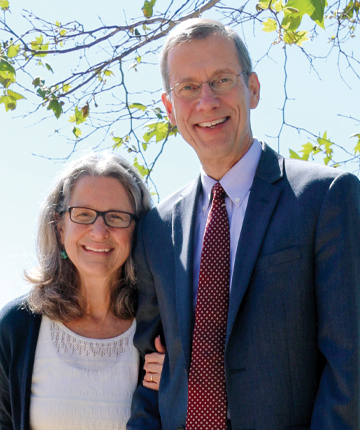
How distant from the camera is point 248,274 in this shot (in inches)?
81.1

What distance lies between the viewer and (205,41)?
2.40m

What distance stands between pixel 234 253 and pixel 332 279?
39cm

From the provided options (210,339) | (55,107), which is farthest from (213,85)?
(55,107)

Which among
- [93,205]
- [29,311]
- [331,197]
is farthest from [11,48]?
[331,197]

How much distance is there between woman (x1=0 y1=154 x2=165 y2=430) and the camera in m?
2.61

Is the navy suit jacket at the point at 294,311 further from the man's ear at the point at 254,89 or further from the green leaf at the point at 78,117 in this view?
the green leaf at the point at 78,117

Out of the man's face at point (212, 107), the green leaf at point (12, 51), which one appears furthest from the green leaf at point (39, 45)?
the man's face at point (212, 107)

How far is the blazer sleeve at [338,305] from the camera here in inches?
74.4

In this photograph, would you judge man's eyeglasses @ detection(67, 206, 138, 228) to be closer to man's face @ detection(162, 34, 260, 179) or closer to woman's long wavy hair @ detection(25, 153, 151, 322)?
woman's long wavy hair @ detection(25, 153, 151, 322)

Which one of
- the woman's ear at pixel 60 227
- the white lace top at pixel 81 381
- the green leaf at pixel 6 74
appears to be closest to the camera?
the white lace top at pixel 81 381

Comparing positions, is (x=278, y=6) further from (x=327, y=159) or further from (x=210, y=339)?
(x=210, y=339)

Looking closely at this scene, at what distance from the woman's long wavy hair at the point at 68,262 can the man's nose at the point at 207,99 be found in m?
0.66

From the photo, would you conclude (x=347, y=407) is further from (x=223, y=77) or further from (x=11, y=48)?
(x=11, y=48)

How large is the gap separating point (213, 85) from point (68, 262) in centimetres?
109
